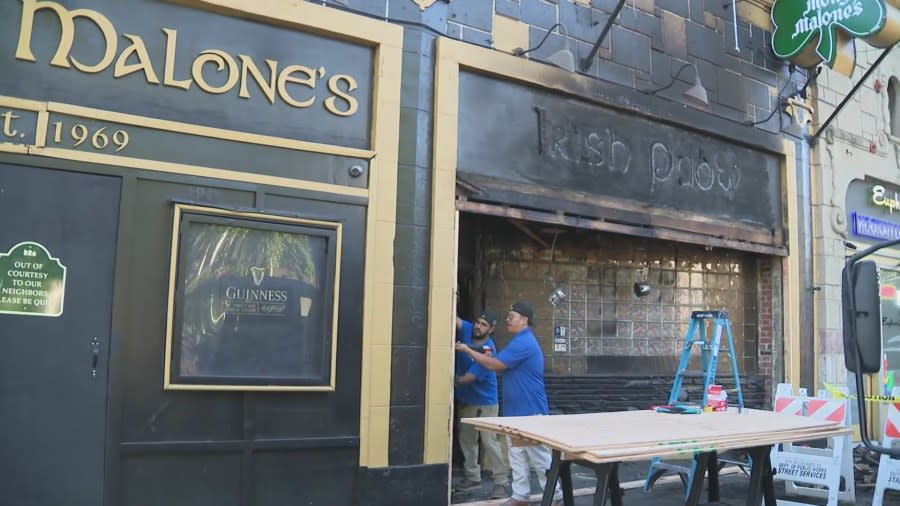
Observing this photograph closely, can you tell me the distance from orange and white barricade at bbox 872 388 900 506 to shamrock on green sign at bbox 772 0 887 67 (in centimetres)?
433

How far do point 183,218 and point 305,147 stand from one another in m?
1.14

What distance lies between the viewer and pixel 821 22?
9.22m

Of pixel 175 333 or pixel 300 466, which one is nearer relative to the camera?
pixel 175 333

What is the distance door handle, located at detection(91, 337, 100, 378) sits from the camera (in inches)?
206

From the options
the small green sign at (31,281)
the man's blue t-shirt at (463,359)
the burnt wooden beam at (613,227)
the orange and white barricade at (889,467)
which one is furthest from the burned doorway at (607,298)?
the small green sign at (31,281)

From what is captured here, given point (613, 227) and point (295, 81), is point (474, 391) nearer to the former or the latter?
point (613, 227)

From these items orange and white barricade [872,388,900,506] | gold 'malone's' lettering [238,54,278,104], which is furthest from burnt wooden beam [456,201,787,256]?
orange and white barricade [872,388,900,506]

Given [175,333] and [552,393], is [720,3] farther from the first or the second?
[175,333]

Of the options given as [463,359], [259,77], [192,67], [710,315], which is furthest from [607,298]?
[192,67]

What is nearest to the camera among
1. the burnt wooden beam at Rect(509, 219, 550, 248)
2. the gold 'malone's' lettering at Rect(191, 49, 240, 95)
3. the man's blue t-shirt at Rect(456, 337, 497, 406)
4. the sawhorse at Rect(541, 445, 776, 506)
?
the sawhorse at Rect(541, 445, 776, 506)

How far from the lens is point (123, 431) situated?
528 cm

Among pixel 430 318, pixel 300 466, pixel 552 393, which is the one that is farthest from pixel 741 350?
pixel 300 466

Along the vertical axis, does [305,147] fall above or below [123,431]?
above

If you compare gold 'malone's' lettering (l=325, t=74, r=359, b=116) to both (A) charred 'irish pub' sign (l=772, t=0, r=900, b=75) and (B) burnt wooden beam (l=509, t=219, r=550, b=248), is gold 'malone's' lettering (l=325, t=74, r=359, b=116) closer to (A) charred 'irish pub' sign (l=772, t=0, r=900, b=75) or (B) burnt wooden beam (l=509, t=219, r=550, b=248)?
(B) burnt wooden beam (l=509, t=219, r=550, b=248)
